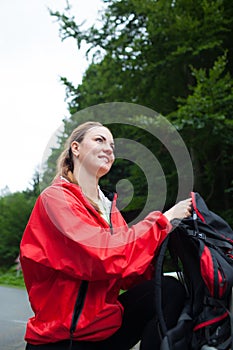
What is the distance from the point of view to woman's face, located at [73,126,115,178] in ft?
7.49

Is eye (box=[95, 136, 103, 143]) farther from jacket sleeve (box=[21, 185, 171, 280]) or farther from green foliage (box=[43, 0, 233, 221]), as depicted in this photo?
green foliage (box=[43, 0, 233, 221])

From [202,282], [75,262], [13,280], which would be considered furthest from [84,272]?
[13,280]

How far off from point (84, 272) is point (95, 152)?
789mm

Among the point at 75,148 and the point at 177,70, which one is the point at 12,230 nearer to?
the point at 177,70

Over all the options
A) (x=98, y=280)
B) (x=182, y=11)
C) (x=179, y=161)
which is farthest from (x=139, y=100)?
(x=98, y=280)

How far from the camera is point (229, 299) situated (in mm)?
1683

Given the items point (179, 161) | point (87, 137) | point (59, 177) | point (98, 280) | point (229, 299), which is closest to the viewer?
point (229, 299)

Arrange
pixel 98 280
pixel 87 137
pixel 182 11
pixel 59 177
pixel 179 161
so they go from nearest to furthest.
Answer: pixel 98 280 → pixel 59 177 → pixel 87 137 → pixel 179 161 → pixel 182 11

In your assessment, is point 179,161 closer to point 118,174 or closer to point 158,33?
point 158,33

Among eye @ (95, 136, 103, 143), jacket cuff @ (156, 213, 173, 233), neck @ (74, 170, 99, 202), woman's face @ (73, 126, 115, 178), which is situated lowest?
jacket cuff @ (156, 213, 173, 233)

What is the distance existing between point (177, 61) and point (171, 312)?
856 centimetres

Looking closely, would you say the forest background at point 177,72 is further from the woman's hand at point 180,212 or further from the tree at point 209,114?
the woman's hand at point 180,212

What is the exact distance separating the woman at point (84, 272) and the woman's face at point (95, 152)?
1.06 ft

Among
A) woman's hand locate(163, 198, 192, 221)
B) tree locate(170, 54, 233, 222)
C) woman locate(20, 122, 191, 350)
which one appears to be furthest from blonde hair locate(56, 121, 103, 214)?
tree locate(170, 54, 233, 222)
